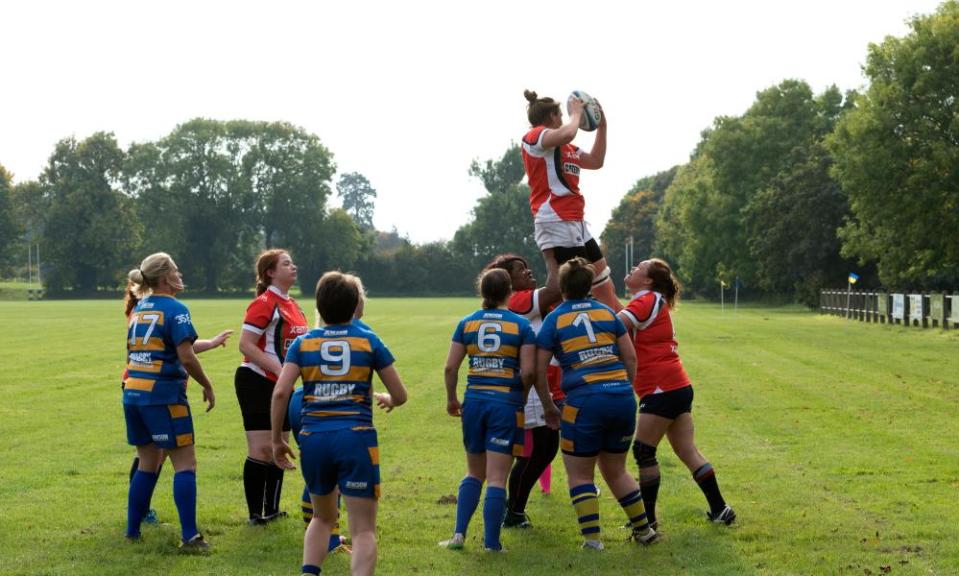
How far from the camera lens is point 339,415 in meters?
6.24

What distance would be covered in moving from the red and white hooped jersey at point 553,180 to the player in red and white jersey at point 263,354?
1.97 m

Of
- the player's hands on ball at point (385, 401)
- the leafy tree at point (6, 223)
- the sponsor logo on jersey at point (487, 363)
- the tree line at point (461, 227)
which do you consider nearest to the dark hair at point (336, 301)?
the player's hands on ball at point (385, 401)

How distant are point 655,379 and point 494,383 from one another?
138cm

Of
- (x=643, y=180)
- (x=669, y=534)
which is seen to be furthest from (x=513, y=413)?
(x=643, y=180)

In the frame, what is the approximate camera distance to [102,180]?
395 ft

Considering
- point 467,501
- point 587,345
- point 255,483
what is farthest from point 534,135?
point 255,483

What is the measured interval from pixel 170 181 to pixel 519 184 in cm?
4047

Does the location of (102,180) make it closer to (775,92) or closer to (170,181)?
(170,181)

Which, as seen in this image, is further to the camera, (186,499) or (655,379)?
(655,379)

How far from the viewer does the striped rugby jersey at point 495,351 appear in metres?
7.70

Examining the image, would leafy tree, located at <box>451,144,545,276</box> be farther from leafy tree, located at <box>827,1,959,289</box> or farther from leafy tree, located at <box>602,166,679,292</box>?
Result: leafy tree, located at <box>827,1,959,289</box>

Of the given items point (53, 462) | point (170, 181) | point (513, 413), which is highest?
point (170, 181)

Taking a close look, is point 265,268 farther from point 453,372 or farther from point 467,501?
point 467,501

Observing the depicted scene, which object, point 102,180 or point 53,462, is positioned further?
point 102,180
